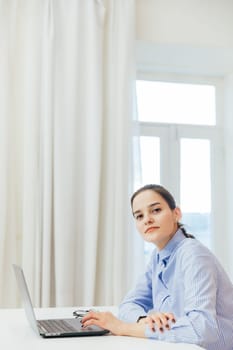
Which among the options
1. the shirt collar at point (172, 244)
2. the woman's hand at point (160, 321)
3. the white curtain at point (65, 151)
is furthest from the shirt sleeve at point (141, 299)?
the white curtain at point (65, 151)

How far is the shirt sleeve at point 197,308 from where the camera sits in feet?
5.08

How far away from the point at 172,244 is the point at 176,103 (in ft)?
7.68

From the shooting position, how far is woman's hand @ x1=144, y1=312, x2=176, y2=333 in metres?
1.62

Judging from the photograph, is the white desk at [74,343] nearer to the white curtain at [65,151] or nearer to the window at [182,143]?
the white curtain at [65,151]

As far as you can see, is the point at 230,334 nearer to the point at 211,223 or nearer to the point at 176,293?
the point at 176,293

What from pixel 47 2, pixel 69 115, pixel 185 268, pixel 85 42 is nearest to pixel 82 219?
pixel 69 115

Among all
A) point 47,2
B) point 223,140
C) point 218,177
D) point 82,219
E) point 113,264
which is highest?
point 47,2

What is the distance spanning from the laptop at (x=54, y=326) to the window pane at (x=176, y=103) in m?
2.39

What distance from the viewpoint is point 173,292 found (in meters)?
1.84

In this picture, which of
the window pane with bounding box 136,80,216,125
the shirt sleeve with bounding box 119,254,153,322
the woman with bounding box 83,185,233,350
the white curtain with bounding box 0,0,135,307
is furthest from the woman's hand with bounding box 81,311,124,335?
the window pane with bounding box 136,80,216,125

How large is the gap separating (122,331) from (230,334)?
1.07 feet

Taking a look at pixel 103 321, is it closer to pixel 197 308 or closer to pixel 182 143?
pixel 197 308

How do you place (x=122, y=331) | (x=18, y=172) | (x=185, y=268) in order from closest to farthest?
(x=122, y=331) < (x=185, y=268) < (x=18, y=172)

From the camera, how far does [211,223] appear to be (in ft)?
A: 13.5
